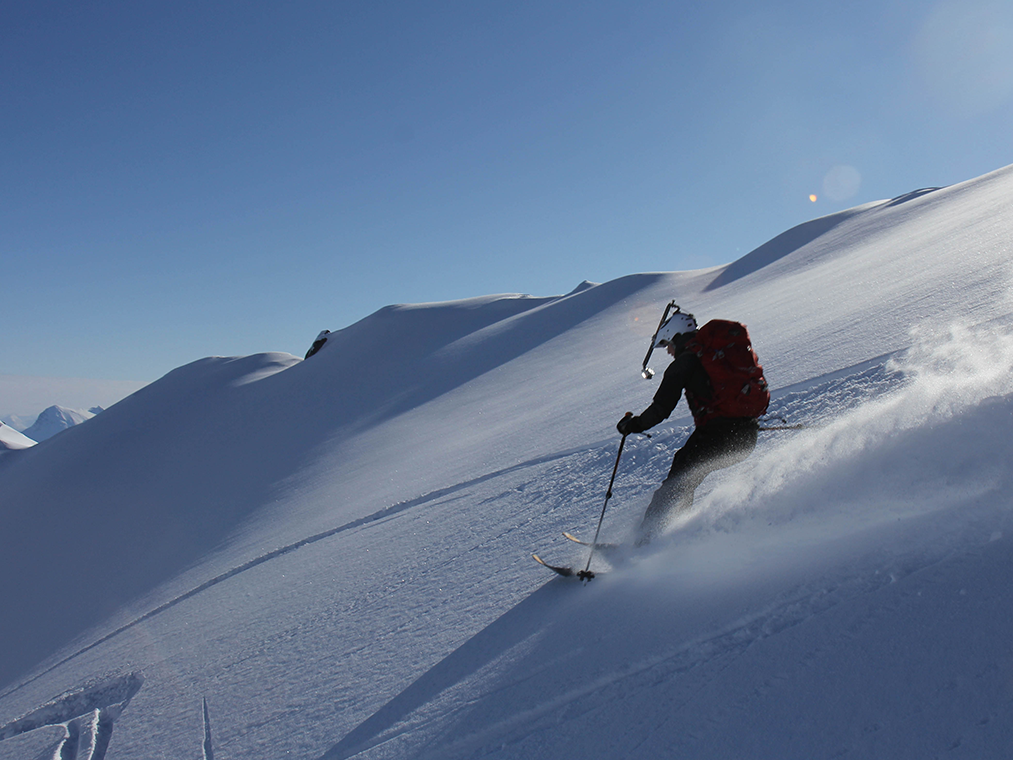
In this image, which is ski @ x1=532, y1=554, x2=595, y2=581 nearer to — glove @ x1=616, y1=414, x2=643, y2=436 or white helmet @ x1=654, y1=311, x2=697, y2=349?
glove @ x1=616, y1=414, x2=643, y2=436

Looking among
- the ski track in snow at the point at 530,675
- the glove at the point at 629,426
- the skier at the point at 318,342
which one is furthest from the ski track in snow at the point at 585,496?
the skier at the point at 318,342

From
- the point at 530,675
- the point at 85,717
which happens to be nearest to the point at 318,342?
the point at 85,717

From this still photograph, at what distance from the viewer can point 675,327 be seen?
14.2ft

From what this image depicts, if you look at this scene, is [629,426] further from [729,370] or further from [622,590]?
[622,590]

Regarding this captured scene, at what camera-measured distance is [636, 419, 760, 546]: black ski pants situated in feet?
13.4

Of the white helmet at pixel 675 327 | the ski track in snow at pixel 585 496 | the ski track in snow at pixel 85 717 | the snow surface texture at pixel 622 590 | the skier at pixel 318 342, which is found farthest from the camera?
the skier at pixel 318 342

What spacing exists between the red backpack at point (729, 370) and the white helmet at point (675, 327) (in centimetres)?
22

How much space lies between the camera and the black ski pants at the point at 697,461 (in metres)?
4.07

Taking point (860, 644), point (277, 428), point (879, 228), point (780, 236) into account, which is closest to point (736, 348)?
point (860, 644)

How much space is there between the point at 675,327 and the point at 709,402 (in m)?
0.65

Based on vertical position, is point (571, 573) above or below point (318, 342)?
below

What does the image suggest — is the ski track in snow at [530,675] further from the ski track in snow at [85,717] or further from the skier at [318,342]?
the skier at [318,342]

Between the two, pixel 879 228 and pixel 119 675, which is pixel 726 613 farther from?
pixel 879 228

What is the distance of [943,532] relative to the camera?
8.30ft
